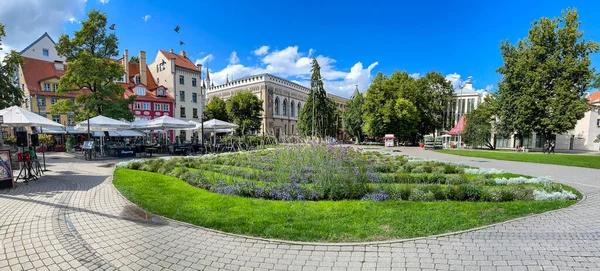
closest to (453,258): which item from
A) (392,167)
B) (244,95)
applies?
(392,167)

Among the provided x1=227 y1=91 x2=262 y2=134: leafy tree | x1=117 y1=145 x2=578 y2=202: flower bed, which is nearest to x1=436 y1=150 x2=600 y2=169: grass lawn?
x1=117 y1=145 x2=578 y2=202: flower bed

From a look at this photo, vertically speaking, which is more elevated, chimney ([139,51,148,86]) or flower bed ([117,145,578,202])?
chimney ([139,51,148,86])

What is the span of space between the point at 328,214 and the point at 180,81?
45292 millimetres

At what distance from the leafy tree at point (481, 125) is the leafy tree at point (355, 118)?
19.1 meters

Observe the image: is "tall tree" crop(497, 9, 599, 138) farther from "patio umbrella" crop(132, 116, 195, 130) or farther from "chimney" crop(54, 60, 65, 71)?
"chimney" crop(54, 60, 65, 71)

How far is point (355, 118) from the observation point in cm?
5191

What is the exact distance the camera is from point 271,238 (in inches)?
167

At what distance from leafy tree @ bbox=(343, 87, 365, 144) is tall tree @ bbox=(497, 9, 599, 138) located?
965 inches

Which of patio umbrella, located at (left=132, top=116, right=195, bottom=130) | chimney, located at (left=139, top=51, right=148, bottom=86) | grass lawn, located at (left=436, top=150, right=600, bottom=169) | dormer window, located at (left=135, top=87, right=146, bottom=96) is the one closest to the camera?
grass lawn, located at (left=436, top=150, right=600, bottom=169)

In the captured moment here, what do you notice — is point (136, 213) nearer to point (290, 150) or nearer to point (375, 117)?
point (290, 150)

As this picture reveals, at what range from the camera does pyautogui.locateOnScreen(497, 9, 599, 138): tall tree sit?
85.5 ft

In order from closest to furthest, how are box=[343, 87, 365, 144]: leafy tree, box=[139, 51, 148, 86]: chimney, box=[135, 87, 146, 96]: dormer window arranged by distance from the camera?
box=[135, 87, 146, 96]: dormer window, box=[139, 51, 148, 86]: chimney, box=[343, 87, 365, 144]: leafy tree

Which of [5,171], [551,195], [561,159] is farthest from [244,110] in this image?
[551,195]

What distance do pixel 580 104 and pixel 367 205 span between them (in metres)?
32.3
